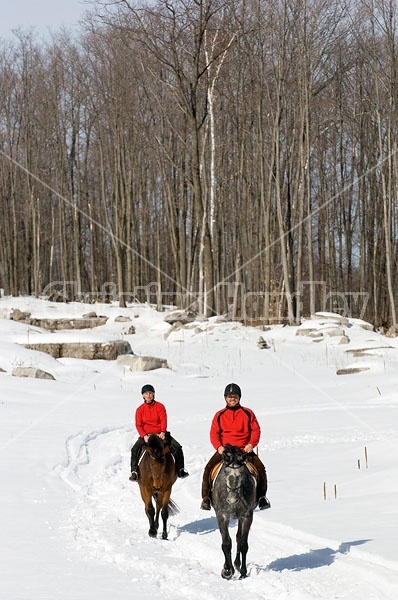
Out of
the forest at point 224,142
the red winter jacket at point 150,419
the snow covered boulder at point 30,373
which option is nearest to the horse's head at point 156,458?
→ the red winter jacket at point 150,419

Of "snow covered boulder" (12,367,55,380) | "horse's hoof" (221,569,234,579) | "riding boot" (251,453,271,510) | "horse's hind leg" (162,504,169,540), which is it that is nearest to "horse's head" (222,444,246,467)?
"riding boot" (251,453,271,510)

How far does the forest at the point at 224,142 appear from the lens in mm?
33531

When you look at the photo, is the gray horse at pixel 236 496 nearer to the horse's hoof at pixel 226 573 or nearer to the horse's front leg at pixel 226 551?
the horse's front leg at pixel 226 551

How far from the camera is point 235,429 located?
7660mm

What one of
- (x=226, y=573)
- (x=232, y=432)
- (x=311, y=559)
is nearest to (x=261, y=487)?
(x=232, y=432)

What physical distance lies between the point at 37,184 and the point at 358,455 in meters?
39.3

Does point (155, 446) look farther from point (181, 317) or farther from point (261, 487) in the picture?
point (181, 317)

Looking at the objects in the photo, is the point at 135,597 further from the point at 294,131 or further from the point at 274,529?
the point at 294,131

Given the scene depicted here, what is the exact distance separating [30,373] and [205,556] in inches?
556

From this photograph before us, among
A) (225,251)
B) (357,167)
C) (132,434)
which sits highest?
(357,167)

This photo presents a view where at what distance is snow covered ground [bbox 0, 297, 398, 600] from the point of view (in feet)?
21.9

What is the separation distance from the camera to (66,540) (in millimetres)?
8062

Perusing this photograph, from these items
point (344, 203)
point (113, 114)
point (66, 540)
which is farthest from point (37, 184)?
point (66, 540)

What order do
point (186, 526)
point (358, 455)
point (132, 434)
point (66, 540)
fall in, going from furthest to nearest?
point (132, 434)
point (358, 455)
point (186, 526)
point (66, 540)
